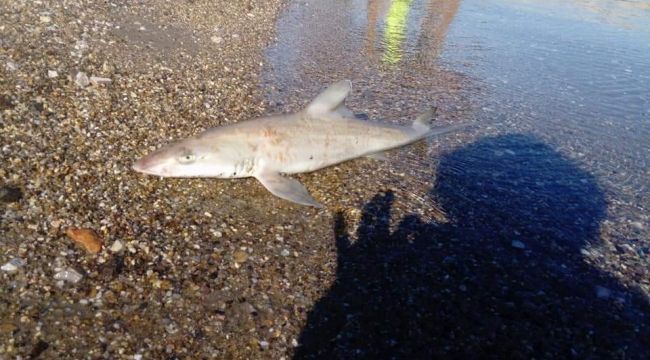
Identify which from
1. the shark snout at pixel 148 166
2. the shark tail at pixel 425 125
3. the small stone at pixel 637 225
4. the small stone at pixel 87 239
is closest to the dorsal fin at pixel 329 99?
the shark tail at pixel 425 125

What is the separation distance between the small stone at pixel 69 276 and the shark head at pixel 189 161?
1.36 meters

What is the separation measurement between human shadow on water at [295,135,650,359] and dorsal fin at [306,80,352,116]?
135 cm

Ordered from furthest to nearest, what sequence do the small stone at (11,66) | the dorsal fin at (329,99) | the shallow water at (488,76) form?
1. the shallow water at (488,76)
2. the small stone at (11,66)
3. the dorsal fin at (329,99)

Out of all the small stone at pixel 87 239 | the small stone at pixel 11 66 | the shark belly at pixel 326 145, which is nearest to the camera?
the small stone at pixel 87 239

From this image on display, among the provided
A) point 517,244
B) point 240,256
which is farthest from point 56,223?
point 517,244

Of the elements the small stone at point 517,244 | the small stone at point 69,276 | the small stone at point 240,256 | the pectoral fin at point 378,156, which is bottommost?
the small stone at point 517,244

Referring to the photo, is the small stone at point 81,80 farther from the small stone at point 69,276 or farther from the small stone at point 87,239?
the small stone at point 69,276

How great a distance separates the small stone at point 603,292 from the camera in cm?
431

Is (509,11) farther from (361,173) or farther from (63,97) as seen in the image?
(63,97)

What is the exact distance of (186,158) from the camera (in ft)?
15.9

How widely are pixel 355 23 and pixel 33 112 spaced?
34.7 feet

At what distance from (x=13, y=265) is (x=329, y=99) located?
146 inches

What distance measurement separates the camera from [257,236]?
4613 millimetres

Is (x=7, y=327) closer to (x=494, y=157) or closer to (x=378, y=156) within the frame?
(x=378, y=156)
